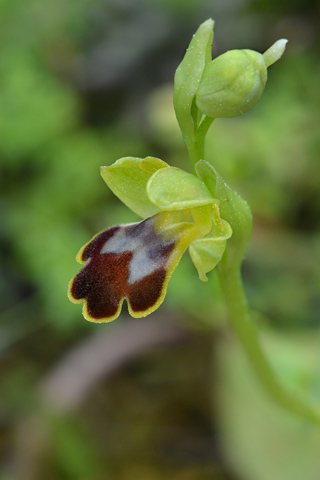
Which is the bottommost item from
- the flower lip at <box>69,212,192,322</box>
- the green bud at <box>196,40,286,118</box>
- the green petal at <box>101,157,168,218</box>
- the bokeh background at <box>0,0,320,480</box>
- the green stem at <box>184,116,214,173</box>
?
the bokeh background at <box>0,0,320,480</box>

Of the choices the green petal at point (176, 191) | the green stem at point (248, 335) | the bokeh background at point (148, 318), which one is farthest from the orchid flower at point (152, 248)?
the bokeh background at point (148, 318)

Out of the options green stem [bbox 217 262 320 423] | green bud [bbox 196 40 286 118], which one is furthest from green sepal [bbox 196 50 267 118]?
green stem [bbox 217 262 320 423]

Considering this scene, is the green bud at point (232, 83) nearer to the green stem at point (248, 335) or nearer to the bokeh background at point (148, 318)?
the green stem at point (248, 335)

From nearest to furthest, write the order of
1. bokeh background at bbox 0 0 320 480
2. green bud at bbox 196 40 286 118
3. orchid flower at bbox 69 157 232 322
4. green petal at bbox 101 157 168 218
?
green bud at bbox 196 40 286 118
orchid flower at bbox 69 157 232 322
green petal at bbox 101 157 168 218
bokeh background at bbox 0 0 320 480

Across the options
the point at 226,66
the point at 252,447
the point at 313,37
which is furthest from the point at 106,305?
the point at 313,37

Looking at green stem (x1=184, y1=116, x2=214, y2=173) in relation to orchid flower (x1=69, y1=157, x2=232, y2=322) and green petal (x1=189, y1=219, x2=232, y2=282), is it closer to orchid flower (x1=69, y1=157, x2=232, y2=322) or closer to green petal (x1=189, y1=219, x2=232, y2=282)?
orchid flower (x1=69, y1=157, x2=232, y2=322)

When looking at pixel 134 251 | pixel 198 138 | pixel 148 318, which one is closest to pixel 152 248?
pixel 134 251

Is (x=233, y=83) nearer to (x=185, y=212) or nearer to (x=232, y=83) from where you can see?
(x=232, y=83)
